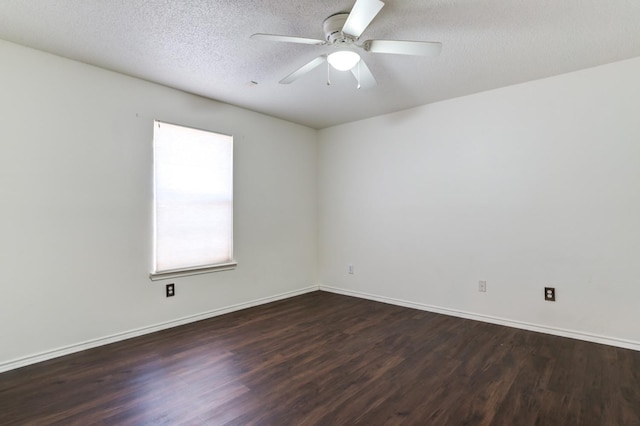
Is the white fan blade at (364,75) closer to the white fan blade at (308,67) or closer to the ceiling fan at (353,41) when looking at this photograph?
the ceiling fan at (353,41)

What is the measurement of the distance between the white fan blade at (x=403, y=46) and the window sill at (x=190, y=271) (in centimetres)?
265

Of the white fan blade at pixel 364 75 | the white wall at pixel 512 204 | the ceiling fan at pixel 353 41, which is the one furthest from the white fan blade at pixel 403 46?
the white wall at pixel 512 204

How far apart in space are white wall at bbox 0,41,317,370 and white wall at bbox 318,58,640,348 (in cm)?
200

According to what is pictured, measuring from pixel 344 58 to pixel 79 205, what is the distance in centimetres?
241

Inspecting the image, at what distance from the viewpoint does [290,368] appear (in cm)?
232

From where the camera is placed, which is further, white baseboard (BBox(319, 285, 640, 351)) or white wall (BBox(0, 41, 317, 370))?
white baseboard (BBox(319, 285, 640, 351))

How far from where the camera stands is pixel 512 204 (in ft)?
10.4

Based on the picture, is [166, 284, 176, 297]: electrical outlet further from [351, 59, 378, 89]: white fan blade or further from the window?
[351, 59, 378, 89]: white fan blade

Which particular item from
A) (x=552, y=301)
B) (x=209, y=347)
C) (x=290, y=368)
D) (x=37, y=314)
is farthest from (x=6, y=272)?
(x=552, y=301)

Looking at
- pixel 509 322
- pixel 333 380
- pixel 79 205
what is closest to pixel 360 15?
pixel 333 380

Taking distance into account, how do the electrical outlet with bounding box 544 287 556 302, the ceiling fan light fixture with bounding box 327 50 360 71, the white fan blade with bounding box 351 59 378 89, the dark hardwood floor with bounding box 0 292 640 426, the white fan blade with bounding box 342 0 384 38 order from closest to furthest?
the white fan blade with bounding box 342 0 384 38 < the dark hardwood floor with bounding box 0 292 640 426 < the ceiling fan light fixture with bounding box 327 50 360 71 < the white fan blade with bounding box 351 59 378 89 < the electrical outlet with bounding box 544 287 556 302

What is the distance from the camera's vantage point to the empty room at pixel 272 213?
1971mm

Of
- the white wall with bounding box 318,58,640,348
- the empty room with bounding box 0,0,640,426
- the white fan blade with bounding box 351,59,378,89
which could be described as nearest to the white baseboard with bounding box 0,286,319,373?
the empty room with bounding box 0,0,640,426

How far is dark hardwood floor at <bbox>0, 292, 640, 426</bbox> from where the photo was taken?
1.78 metres
